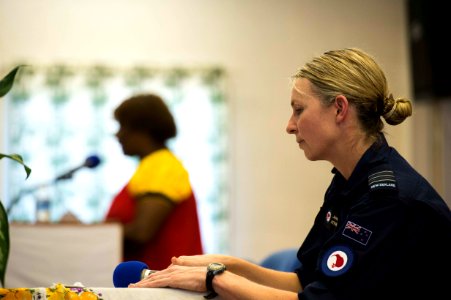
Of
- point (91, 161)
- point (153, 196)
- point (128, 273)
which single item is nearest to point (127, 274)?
point (128, 273)

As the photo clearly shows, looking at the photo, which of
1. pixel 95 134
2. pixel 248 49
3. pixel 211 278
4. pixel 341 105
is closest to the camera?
pixel 211 278

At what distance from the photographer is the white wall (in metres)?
5.50

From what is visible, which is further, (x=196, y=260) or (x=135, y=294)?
(x=196, y=260)

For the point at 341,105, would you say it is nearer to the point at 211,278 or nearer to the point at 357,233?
the point at 357,233

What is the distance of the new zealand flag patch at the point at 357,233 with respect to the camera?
4.81 ft

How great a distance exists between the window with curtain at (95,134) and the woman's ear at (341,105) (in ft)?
12.0

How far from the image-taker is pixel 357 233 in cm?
148

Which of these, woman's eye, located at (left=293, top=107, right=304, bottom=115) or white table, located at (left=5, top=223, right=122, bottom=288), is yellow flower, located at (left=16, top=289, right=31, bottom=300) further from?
white table, located at (left=5, top=223, right=122, bottom=288)

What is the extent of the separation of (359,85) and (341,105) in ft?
0.20

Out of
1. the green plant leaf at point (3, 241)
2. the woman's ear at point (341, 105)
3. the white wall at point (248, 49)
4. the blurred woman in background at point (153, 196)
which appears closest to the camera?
the green plant leaf at point (3, 241)

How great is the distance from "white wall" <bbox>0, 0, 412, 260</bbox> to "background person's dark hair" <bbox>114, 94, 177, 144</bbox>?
260 cm

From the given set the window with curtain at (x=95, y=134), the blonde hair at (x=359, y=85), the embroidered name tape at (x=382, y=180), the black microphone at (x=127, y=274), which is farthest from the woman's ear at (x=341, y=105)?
the window with curtain at (x=95, y=134)

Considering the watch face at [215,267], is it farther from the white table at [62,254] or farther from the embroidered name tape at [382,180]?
the white table at [62,254]

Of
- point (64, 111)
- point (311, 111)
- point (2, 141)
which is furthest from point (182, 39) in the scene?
point (311, 111)
